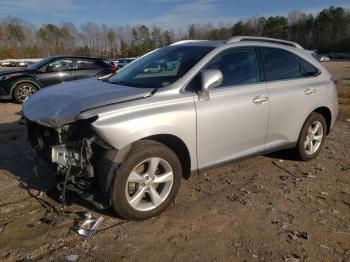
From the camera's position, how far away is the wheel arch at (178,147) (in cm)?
374

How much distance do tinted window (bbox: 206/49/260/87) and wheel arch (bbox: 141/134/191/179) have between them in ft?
2.96

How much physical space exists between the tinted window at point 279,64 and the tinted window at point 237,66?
0.69 feet

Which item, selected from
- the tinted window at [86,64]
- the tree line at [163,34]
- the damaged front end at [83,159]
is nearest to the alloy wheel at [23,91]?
the tinted window at [86,64]

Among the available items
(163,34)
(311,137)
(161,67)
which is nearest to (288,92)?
(311,137)

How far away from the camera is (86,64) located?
1191cm

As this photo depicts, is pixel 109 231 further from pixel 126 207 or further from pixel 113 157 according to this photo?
pixel 113 157

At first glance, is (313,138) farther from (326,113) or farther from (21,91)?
(21,91)

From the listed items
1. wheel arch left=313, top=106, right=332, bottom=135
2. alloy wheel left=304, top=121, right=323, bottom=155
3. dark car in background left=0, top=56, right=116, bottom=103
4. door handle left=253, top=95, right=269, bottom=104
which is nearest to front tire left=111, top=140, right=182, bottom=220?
door handle left=253, top=95, right=269, bottom=104

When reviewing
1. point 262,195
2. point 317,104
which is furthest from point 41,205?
point 317,104

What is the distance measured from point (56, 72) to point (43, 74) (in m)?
0.38

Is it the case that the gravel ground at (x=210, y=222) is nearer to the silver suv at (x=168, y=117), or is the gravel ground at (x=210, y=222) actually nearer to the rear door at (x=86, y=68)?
the silver suv at (x=168, y=117)

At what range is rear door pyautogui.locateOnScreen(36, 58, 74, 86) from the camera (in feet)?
36.4

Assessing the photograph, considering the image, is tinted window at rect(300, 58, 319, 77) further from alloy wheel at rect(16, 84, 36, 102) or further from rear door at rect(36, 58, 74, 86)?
alloy wheel at rect(16, 84, 36, 102)

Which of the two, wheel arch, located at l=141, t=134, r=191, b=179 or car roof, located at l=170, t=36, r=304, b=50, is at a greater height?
car roof, located at l=170, t=36, r=304, b=50
